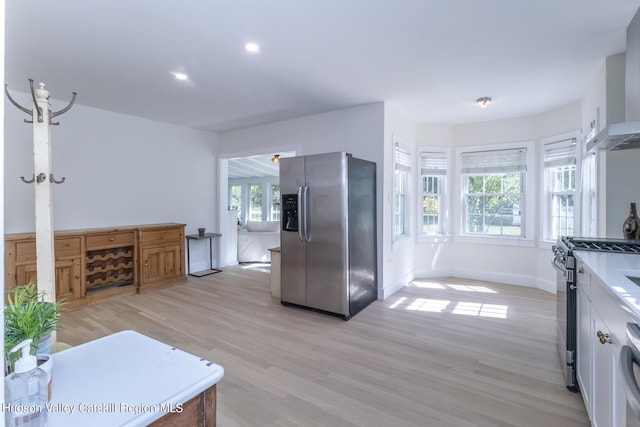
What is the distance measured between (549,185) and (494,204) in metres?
0.77

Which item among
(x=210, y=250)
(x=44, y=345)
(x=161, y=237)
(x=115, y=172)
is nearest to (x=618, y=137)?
(x=44, y=345)

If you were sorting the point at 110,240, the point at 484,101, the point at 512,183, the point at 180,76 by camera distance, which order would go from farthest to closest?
the point at 512,183, the point at 110,240, the point at 484,101, the point at 180,76

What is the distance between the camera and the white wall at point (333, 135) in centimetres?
417

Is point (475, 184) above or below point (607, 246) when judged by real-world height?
above

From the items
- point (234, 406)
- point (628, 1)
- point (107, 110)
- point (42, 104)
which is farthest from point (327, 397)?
point (107, 110)

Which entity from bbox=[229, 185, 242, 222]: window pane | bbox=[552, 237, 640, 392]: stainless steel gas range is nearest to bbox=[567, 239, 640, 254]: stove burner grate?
bbox=[552, 237, 640, 392]: stainless steel gas range

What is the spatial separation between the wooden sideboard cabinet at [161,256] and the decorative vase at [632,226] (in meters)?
5.24

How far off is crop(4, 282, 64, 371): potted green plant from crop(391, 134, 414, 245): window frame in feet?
12.8

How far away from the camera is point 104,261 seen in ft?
14.2

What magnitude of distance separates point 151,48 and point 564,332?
3961 millimetres

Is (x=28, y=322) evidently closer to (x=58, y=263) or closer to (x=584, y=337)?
(x=584, y=337)

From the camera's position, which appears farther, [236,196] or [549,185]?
[236,196]

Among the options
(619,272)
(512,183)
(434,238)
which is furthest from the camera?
(434,238)

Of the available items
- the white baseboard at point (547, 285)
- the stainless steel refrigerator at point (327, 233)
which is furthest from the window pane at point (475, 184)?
the stainless steel refrigerator at point (327, 233)
